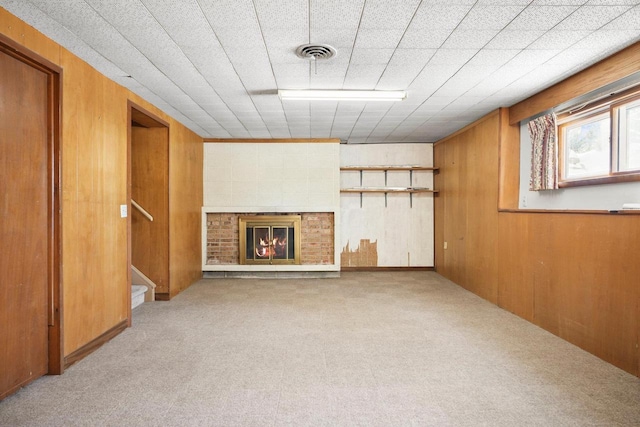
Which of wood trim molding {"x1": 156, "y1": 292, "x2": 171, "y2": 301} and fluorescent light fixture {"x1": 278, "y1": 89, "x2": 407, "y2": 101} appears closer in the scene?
fluorescent light fixture {"x1": 278, "y1": 89, "x2": 407, "y2": 101}

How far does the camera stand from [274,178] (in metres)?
6.10

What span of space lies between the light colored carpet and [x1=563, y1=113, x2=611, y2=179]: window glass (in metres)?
1.59

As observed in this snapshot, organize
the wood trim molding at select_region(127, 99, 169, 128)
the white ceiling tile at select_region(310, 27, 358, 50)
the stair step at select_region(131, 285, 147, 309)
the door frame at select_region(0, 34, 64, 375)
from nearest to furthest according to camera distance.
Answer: the white ceiling tile at select_region(310, 27, 358, 50) < the door frame at select_region(0, 34, 64, 375) < the wood trim molding at select_region(127, 99, 169, 128) < the stair step at select_region(131, 285, 147, 309)

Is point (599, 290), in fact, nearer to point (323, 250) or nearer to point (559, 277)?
point (559, 277)

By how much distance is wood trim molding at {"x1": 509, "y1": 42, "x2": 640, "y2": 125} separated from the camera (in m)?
2.61

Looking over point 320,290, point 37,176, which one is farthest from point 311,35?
point 320,290

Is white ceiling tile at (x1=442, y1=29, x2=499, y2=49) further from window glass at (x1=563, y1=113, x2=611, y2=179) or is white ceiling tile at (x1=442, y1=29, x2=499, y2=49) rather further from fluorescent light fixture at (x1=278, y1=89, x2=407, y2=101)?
window glass at (x1=563, y1=113, x2=611, y2=179)

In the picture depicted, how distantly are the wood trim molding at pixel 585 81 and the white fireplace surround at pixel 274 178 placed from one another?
9.84 ft

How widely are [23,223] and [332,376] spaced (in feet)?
7.42

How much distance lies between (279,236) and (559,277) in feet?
13.2

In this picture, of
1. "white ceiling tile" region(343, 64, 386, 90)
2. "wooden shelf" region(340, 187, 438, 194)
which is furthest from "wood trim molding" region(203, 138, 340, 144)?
"white ceiling tile" region(343, 64, 386, 90)

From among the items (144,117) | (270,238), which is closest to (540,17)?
(144,117)

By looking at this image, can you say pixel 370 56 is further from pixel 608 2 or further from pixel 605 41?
pixel 605 41

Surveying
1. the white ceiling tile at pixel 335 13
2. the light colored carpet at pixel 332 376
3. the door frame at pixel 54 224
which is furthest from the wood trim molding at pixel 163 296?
the white ceiling tile at pixel 335 13
